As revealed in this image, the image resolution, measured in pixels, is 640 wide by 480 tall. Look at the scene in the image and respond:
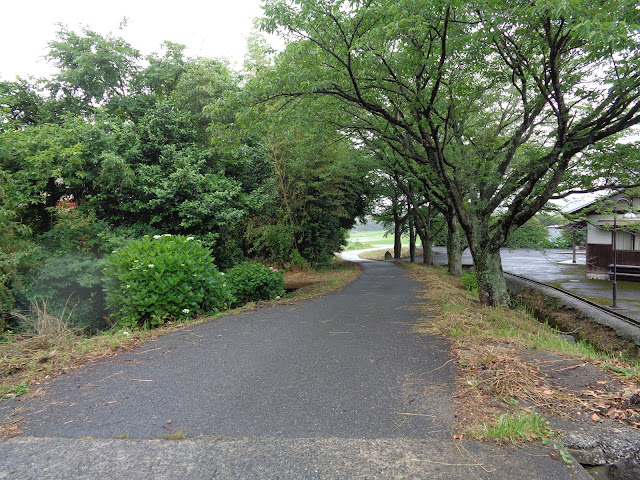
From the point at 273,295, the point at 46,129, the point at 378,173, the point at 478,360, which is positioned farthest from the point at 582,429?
the point at 378,173

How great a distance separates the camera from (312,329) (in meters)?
5.25

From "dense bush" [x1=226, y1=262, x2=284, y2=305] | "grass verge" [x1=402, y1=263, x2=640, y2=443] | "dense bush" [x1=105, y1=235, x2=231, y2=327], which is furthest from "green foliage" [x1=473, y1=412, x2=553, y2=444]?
"dense bush" [x1=226, y1=262, x2=284, y2=305]

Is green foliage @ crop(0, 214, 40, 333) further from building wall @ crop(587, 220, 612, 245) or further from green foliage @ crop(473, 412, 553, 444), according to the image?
building wall @ crop(587, 220, 612, 245)

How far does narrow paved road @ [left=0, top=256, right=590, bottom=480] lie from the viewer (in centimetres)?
198

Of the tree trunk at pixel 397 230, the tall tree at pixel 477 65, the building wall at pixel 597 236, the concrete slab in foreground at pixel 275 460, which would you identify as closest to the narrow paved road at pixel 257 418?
the concrete slab in foreground at pixel 275 460

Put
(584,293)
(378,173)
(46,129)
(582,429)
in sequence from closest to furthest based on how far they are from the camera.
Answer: (582,429)
(46,129)
(584,293)
(378,173)

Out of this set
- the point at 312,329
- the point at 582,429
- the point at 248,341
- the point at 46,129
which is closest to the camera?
the point at 582,429

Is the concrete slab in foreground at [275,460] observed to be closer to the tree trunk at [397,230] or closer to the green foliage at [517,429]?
the green foliage at [517,429]

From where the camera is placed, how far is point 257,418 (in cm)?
255

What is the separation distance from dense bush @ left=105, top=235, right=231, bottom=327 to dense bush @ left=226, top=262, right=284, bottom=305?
2033mm

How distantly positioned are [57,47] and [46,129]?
616cm

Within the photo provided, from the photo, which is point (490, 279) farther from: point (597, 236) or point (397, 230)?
point (397, 230)

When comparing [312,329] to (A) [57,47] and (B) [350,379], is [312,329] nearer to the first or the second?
(B) [350,379]

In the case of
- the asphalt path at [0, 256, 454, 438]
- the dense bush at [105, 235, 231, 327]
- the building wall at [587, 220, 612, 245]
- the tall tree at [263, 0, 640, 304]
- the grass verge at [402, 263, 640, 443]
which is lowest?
the asphalt path at [0, 256, 454, 438]
